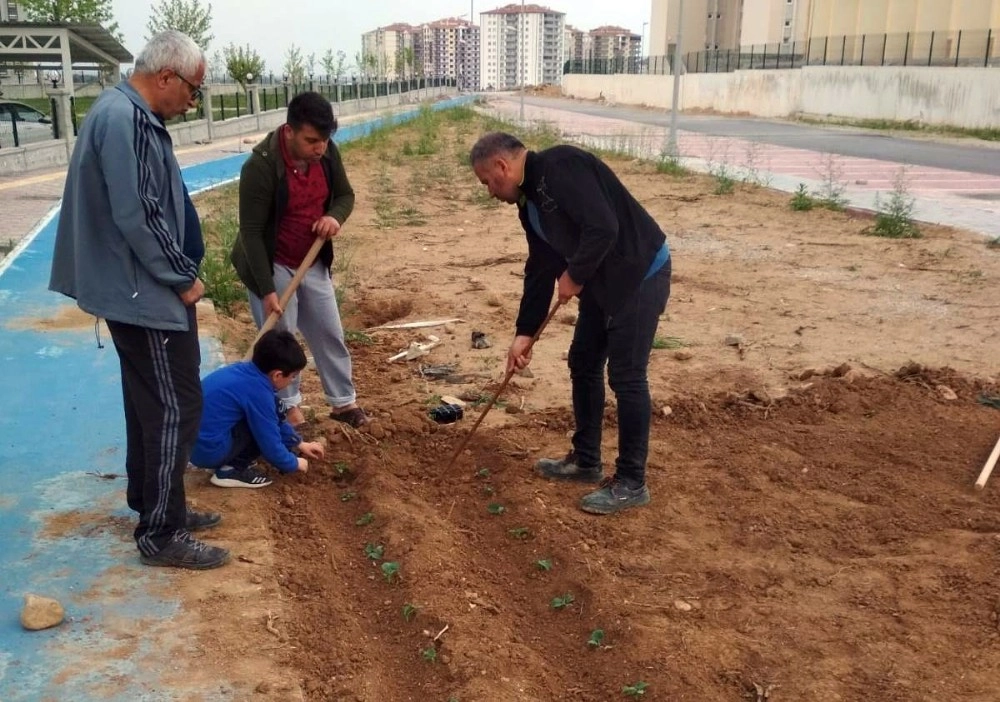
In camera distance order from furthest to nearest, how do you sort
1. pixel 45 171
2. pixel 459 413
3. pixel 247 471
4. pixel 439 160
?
pixel 439 160 < pixel 45 171 < pixel 459 413 < pixel 247 471

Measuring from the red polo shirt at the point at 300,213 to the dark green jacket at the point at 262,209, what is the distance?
4 centimetres

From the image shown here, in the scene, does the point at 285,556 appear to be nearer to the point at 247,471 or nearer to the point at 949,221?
the point at 247,471

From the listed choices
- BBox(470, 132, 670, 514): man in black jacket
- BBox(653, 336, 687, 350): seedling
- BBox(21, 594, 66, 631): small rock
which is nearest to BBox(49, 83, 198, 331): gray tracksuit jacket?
BBox(21, 594, 66, 631): small rock

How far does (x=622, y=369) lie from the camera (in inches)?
159

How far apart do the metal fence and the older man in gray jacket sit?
3618 cm

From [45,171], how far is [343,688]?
1761 centimetres

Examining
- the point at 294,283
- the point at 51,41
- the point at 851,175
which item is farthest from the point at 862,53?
the point at 294,283

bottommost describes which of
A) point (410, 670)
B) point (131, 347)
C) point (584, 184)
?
point (410, 670)

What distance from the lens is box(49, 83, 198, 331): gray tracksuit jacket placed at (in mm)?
3033

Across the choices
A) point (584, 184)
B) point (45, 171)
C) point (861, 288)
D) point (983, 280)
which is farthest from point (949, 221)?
point (45, 171)

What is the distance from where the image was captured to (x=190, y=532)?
3760 mm

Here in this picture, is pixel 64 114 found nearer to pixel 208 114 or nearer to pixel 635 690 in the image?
pixel 208 114

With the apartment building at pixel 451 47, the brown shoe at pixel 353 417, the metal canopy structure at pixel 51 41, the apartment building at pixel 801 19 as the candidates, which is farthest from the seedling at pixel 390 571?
the apartment building at pixel 451 47

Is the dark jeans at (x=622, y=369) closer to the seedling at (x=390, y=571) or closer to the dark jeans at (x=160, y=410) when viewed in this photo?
the seedling at (x=390, y=571)
